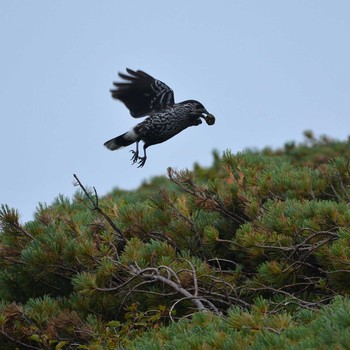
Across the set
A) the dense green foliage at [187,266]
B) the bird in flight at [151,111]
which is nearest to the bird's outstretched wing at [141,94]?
the bird in flight at [151,111]

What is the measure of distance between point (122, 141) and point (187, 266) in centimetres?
270

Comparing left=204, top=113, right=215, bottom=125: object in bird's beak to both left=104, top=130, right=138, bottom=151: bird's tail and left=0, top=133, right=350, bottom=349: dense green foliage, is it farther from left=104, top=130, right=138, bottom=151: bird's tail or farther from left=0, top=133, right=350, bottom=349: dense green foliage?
left=0, top=133, right=350, bottom=349: dense green foliage

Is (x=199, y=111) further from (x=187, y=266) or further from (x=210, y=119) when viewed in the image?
(x=187, y=266)

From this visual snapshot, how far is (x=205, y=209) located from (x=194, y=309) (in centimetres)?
131

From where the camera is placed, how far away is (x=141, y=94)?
8477mm

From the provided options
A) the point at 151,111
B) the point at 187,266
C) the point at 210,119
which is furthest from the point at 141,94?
the point at 187,266

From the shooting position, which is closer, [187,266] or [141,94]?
[187,266]

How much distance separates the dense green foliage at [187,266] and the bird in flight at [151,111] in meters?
0.97

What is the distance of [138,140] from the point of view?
828 cm

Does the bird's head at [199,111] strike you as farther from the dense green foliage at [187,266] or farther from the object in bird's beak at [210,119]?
the dense green foliage at [187,266]

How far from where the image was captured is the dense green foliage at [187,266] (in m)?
5.11

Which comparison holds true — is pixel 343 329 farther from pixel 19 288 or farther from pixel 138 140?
pixel 138 140

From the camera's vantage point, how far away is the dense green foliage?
16.8ft

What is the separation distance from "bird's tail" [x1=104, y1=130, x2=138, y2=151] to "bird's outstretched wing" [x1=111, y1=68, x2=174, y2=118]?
0.17 m
